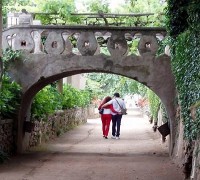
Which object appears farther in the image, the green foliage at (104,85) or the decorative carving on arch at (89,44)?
the green foliage at (104,85)

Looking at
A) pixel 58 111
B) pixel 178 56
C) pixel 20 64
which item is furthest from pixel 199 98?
pixel 58 111

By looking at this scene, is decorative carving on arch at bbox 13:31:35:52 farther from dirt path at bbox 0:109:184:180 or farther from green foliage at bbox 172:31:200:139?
green foliage at bbox 172:31:200:139

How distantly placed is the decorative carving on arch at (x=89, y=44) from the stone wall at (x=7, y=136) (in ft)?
8.16

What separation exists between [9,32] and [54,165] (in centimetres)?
387

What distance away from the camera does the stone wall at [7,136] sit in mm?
11492

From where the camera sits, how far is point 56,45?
1258cm

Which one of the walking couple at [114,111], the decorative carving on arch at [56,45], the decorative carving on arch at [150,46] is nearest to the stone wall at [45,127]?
the walking couple at [114,111]

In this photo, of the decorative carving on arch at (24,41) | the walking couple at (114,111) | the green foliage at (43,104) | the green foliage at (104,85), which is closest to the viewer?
the decorative carving on arch at (24,41)

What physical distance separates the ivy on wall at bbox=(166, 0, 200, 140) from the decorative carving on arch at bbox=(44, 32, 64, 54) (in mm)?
2834

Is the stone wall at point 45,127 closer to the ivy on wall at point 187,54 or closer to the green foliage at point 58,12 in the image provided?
the green foliage at point 58,12

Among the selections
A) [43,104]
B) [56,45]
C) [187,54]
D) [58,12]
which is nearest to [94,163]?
[56,45]

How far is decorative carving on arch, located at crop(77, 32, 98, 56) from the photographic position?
12484 millimetres

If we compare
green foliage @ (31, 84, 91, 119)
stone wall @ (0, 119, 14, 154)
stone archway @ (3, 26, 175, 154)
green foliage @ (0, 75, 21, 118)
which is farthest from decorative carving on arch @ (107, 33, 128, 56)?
green foliage @ (31, 84, 91, 119)

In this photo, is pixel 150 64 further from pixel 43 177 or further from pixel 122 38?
pixel 43 177
